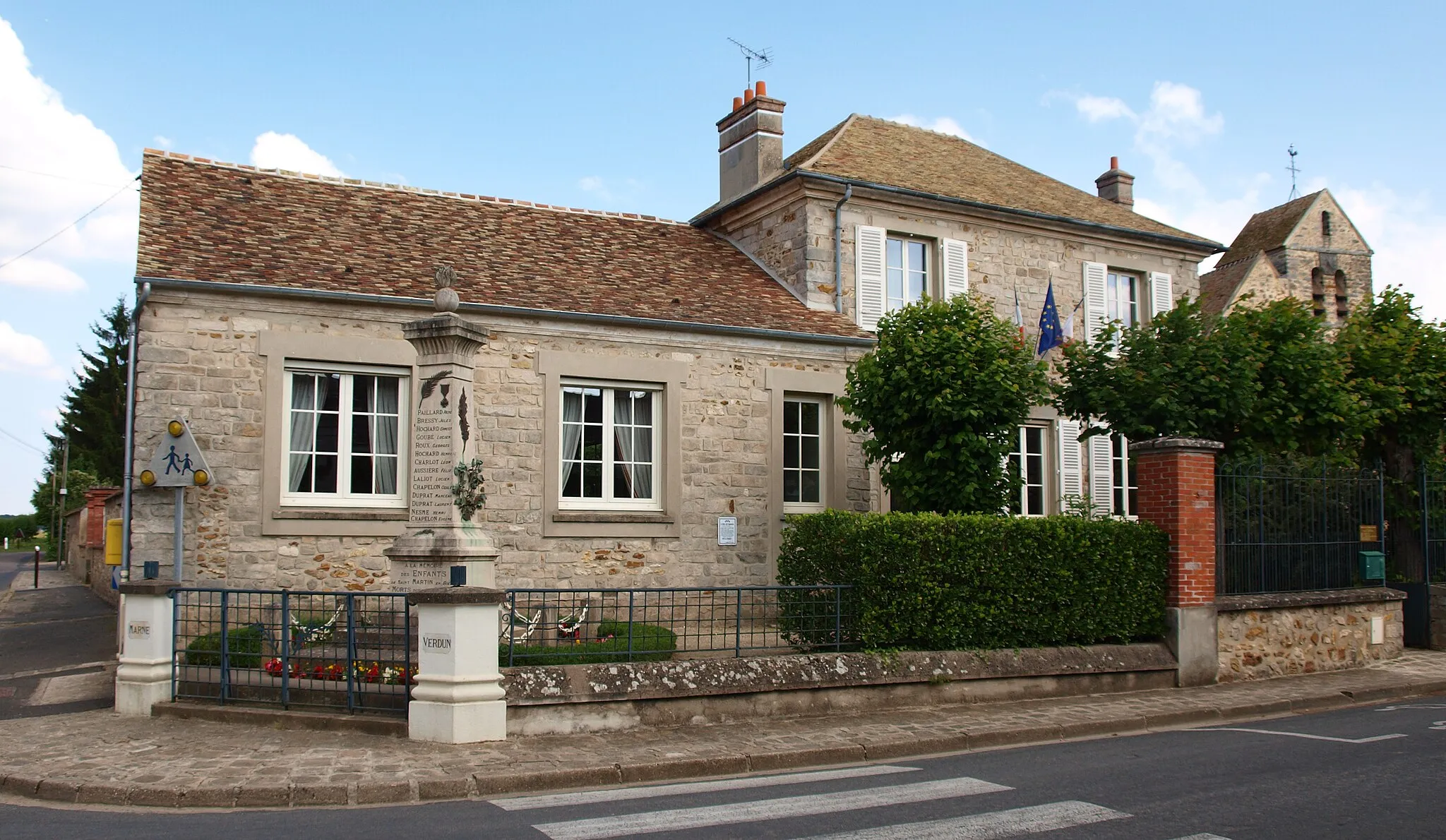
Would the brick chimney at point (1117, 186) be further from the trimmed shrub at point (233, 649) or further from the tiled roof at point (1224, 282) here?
the trimmed shrub at point (233, 649)

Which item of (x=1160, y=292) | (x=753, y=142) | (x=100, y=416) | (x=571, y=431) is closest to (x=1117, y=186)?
(x=1160, y=292)

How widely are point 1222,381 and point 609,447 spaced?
7.63 m

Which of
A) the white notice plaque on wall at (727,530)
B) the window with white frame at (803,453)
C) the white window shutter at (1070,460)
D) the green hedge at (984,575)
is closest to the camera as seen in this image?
the green hedge at (984,575)

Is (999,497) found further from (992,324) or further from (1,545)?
(1,545)

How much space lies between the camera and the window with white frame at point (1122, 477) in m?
18.7

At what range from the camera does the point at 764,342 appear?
1508 centimetres

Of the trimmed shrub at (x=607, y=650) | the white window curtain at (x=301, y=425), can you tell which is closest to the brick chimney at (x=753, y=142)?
the white window curtain at (x=301, y=425)

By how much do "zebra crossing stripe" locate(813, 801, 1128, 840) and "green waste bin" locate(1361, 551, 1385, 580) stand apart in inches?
368

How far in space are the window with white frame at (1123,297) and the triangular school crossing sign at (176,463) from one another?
47.2 ft

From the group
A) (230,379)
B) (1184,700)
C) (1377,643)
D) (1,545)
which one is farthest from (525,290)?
(1,545)

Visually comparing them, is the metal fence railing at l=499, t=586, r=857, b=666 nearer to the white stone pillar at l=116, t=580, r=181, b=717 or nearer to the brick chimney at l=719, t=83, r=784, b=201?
the white stone pillar at l=116, t=580, r=181, b=717

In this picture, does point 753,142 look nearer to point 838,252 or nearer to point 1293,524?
point 838,252

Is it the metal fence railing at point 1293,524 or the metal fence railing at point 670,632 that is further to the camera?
the metal fence railing at point 1293,524

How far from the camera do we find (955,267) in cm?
1744
